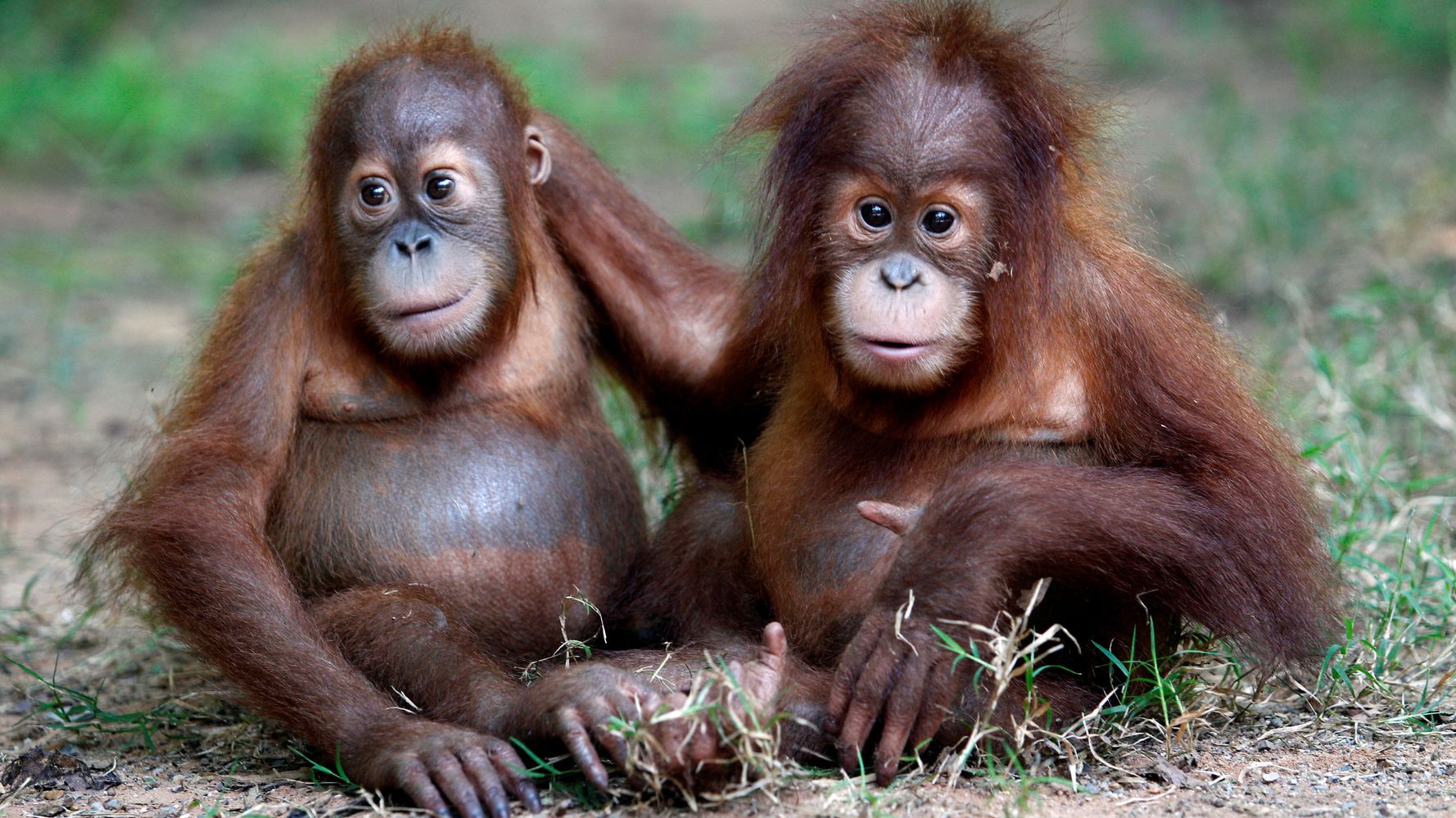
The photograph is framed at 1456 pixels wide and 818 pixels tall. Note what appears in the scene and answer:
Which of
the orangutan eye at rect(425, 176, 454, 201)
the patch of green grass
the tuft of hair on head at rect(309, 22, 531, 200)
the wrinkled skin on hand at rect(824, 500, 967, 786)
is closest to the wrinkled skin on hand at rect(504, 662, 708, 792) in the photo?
the wrinkled skin on hand at rect(824, 500, 967, 786)

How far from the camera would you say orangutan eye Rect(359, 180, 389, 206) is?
11.7 feet

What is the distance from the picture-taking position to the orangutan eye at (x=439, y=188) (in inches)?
141

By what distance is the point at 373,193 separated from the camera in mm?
3574

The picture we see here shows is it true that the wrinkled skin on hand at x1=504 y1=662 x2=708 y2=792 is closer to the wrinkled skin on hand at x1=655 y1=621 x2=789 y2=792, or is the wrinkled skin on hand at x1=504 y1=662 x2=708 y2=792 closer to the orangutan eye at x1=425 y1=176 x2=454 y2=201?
the wrinkled skin on hand at x1=655 y1=621 x2=789 y2=792

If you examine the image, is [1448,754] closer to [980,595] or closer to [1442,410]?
[980,595]

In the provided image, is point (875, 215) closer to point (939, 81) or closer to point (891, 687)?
point (939, 81)

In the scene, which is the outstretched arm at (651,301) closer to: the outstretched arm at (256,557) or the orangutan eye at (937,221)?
the outstretched arm at (256,557)

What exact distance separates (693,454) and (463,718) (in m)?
1.17

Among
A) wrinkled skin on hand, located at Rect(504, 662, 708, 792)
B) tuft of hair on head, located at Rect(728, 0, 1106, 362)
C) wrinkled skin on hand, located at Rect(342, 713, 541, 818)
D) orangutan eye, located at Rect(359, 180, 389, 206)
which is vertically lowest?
wrinkled skin on hand, located at Rect(342, 713, 541, 818)

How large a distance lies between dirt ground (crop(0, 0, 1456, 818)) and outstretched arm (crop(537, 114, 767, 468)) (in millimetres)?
636

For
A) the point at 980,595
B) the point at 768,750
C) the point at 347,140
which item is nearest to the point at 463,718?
the point at 768,750

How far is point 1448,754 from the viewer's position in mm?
3129

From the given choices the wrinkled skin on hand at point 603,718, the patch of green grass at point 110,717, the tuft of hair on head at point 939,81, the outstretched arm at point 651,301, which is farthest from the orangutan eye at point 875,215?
the patch of green grass at point 110,717

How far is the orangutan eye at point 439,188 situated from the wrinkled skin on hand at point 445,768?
1181mm
